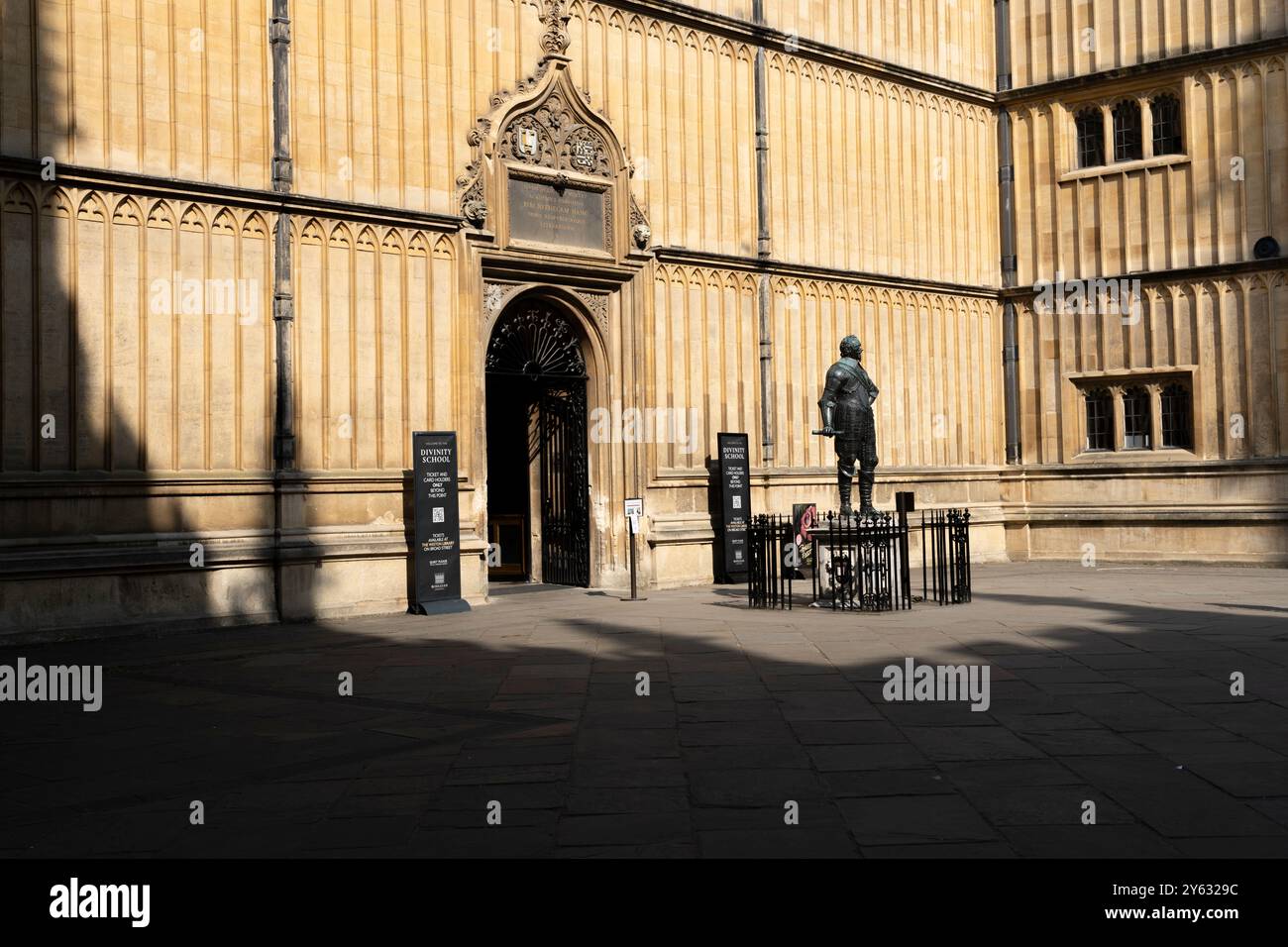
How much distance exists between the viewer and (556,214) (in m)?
18.1

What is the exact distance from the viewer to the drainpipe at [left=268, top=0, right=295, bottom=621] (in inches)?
590

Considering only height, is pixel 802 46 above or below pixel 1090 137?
above

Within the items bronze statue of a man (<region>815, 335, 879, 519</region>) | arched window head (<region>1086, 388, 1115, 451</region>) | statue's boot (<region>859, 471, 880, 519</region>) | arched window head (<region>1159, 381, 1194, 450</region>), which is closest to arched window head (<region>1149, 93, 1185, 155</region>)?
arched window head (<region>1159, 381, 1194, 450</region>)

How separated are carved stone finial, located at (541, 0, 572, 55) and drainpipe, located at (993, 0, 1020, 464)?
32.4 feet

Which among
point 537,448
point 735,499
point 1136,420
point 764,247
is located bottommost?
point 735,499

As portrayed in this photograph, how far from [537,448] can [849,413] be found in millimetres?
6140

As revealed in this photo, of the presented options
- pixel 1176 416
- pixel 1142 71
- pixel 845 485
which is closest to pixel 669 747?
pixel 845 485

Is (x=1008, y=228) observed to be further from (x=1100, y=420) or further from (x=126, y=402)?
(x=126, y=402)

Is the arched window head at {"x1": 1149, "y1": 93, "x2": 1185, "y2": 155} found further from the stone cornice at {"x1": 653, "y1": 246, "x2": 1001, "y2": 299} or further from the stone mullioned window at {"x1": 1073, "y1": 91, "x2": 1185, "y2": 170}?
the stone cornice at {"x1": 653, "y1": 246, "x2": 1001, "y2": 299}

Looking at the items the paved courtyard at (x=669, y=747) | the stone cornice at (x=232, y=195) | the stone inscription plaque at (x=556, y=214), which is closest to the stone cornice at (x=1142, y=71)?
the stone inscription plaque at (x=556, y=214)

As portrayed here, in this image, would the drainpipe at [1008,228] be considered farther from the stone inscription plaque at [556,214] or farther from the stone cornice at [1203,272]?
the stone inscription plaque at [556,214]

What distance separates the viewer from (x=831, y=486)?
2128cm
